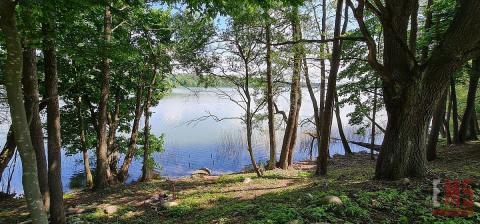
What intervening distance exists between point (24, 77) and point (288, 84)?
383 inches

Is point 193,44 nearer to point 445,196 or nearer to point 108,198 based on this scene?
point 108,198

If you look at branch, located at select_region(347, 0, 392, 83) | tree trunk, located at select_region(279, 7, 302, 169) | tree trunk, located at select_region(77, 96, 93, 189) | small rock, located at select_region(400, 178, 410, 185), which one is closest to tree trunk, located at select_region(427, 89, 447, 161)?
tree trunk, located at select_region(279, 7, 302, 169)

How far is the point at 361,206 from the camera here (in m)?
4.98

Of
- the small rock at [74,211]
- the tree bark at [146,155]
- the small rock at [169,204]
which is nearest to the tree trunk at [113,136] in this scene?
the tree bark at [146,155]

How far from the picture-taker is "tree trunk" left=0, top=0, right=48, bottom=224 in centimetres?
278

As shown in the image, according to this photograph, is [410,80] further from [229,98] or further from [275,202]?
[229,98]

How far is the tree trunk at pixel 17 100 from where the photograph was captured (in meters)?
2.78

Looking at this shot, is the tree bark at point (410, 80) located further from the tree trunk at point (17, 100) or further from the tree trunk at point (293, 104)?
the tree trunk at point (17, 100)

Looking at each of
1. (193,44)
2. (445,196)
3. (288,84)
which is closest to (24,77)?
(193,44)

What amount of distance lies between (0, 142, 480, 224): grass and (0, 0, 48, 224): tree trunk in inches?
99.0

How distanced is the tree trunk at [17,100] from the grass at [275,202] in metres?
2.52

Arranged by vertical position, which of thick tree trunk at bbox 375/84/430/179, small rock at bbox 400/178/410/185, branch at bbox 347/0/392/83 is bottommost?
small rock at bbox 400/178/410/185

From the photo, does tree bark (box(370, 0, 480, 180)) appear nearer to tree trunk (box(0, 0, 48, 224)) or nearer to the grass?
the grass

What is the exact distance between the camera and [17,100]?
2818mm
